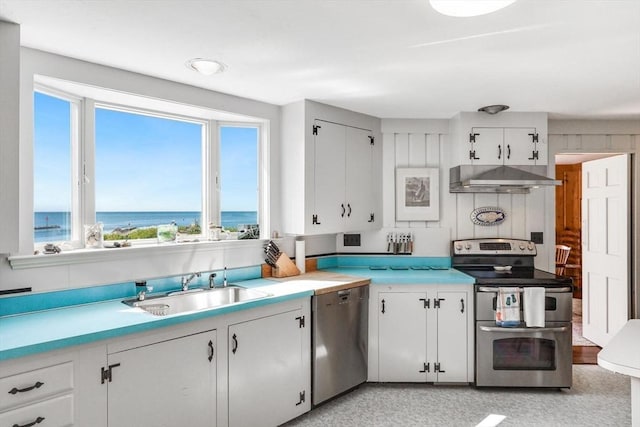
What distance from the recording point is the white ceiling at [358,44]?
178cm

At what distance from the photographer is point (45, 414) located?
1.74 metres

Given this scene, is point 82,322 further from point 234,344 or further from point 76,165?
point 76,165

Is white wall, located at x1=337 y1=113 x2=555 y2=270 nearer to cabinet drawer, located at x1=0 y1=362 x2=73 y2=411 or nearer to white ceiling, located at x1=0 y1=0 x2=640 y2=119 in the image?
white ceiling, located at x1=0 y1=0 x2=640 y2=119

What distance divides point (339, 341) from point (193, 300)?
1.11 m

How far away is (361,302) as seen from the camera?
10.8ft

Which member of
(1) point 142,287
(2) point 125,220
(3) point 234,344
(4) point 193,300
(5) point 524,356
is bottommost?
(5) point 524,356

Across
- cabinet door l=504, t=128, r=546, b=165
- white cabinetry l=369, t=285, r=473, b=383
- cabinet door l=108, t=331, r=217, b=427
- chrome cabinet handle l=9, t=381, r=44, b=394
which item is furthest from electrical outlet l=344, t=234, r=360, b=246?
chrome cabinet handle l=9, t=381, r=44, b=394

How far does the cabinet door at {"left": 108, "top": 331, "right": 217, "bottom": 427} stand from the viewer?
197cm

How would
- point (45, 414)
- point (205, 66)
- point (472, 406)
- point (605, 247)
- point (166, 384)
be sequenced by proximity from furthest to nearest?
point (605, 247)
point (472, 406)
point (205, 66)
point (166, 384)
point (45, 414)

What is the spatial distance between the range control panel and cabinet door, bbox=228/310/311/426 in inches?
71.2

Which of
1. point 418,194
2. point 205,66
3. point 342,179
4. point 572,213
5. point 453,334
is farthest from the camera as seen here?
point 572,213

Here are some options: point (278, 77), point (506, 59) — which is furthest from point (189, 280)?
point (506, 59)

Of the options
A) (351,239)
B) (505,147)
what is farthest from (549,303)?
(351,239)

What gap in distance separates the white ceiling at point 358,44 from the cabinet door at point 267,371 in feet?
5.21
